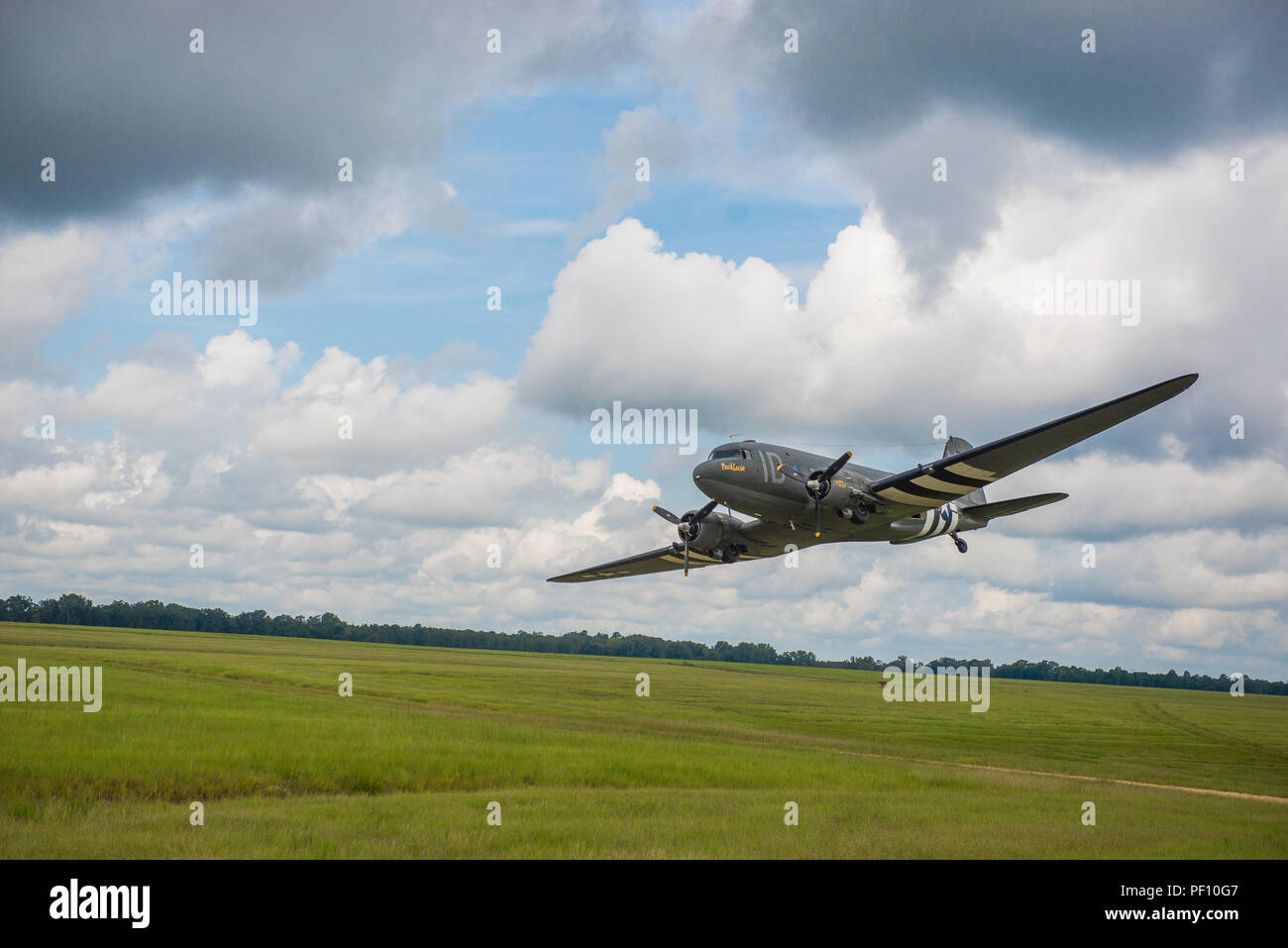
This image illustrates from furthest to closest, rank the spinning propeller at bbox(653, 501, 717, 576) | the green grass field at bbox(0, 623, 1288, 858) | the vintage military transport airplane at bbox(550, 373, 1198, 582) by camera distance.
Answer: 1. the spinning propeller at bbox(653, 501, 717, 576)
2. the vintage military transport airplane at bbox(550, 373, 1198, 582)
3. the green grass field at bbox(0, 623, 1288, 858)

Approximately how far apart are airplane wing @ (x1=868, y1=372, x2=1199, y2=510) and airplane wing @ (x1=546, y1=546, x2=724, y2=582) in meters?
13.9

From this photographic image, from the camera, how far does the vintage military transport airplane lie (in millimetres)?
33781

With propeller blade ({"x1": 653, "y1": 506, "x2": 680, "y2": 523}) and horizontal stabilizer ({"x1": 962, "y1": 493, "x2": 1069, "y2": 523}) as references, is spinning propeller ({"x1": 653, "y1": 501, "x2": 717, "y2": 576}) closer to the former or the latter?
propeller blade ({"x1": 653, "y1": 506, "x2": 680, "y2": 523})

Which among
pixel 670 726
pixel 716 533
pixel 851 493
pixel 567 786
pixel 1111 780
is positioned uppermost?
pixel 851 493

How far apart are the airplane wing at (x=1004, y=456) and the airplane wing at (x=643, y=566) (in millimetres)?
13921

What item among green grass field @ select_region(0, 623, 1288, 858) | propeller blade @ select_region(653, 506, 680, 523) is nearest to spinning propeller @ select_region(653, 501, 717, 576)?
propeller blade @ select_region(653, 506, 680, 523)

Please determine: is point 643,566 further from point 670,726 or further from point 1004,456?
point 1004,456

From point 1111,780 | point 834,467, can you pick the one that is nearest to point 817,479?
point 834,467

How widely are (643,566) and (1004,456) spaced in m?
27.2

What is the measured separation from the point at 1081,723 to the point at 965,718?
11.3 metres

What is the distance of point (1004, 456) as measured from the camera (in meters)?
35.2

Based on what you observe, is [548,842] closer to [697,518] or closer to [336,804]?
[336,804]

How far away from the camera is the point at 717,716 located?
62.9 meters

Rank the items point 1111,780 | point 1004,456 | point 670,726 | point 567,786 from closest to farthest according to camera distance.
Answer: point 567,786 < point 1004,456 < point 1111,780 < point 670,726
